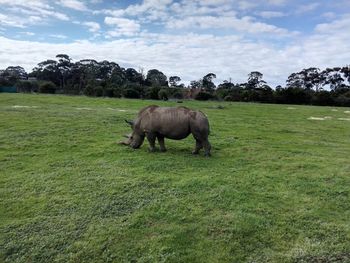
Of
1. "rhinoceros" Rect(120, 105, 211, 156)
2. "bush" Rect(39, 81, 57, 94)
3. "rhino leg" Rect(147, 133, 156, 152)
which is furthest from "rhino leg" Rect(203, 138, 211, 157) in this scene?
"bush" Rect(39, 81, 57, 94)

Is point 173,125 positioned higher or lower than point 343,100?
lower

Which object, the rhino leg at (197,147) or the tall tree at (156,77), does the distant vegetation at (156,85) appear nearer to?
the tall tree at (156,77)

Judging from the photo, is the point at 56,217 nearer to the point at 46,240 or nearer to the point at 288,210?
the point at 46,240

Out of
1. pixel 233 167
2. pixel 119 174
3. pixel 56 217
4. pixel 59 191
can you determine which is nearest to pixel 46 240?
pixel 56 217

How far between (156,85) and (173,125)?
136 ft

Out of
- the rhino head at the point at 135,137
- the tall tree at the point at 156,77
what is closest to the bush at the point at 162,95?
the tall tree at the point at 156,77

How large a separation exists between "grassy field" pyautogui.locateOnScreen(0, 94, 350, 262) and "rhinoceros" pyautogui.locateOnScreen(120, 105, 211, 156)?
574mm

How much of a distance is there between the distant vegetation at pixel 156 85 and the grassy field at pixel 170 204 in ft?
96.8

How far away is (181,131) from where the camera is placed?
35.3ft

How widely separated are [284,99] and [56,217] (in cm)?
4122

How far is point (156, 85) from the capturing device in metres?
51.7

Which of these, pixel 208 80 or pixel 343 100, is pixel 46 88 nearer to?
pixel 208 80

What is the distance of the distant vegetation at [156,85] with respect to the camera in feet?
142

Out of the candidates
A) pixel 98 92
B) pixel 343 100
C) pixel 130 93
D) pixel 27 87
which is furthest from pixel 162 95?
pixel 27 87
